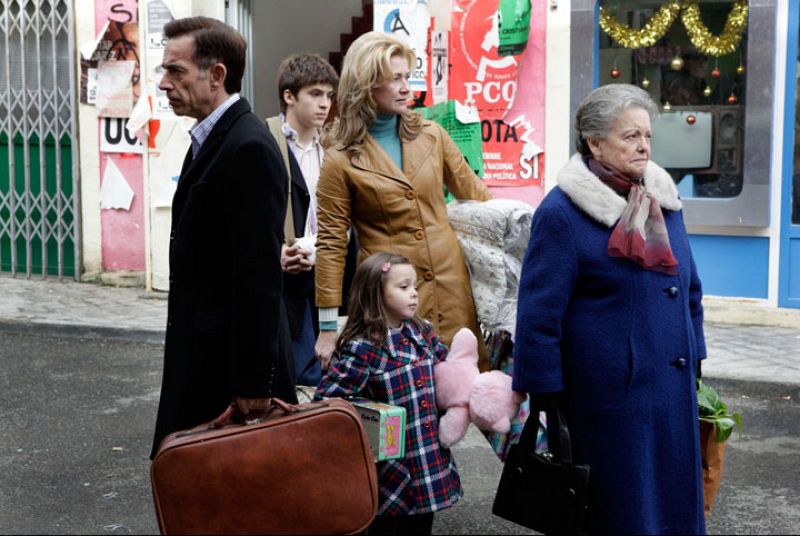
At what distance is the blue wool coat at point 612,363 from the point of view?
12.0 feet

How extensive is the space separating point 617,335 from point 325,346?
143 cm

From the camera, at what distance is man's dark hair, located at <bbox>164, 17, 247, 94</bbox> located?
12.1 feet

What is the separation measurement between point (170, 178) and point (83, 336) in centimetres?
218

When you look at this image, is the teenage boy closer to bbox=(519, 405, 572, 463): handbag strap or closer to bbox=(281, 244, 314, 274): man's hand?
bbox=(281, 244, 314, 274): man's hand

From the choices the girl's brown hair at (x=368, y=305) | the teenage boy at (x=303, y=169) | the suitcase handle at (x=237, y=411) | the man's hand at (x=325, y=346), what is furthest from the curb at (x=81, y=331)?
the suitcase handle at (x=237, y=411)

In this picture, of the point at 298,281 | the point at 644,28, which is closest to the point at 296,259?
the point at 298,281

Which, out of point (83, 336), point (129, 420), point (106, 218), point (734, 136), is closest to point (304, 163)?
point (129, 420)

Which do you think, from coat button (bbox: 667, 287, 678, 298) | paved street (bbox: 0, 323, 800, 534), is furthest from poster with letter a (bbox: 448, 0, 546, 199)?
coat button (bbox: 667, 287, 678, 298)

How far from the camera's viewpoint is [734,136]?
9789 millimetres

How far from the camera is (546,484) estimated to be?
3664 millimetres

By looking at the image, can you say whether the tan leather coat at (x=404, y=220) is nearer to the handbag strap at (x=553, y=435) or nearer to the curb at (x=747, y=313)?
the handbag strap at (x=553, y=435)

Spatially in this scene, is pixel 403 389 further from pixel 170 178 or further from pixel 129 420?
pixel 170 178

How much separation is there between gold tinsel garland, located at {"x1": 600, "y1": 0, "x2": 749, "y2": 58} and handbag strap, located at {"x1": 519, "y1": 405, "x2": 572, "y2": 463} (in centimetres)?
671

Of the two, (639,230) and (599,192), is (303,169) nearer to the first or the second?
(599,192)
